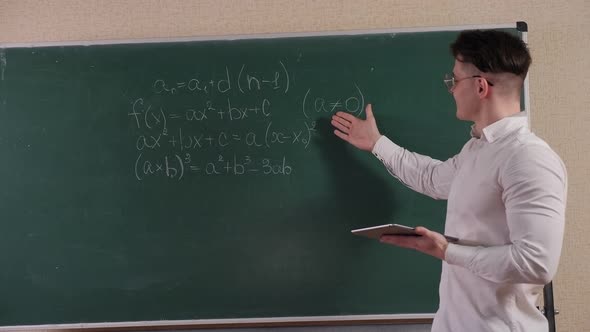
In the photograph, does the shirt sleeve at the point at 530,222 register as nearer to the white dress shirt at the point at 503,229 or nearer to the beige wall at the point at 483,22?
the white dress shirt at the point at 503,229

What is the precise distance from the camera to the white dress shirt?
53.4 inches

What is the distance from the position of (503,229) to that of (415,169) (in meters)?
0.55

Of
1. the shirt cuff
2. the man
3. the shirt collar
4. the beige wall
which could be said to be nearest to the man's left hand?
the man

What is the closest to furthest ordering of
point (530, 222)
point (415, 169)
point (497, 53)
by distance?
point (530, 222) → point (497, 53) → point (415, 169)

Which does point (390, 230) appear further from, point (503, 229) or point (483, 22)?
point (483, 22)

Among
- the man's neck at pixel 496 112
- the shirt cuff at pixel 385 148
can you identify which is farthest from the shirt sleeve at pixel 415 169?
the man's neck at pixel 496 112

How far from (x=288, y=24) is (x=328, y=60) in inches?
11.3

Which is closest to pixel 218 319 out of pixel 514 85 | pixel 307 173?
pixel 307 173

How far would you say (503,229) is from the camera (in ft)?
4.95

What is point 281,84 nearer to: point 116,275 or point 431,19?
point 431,19

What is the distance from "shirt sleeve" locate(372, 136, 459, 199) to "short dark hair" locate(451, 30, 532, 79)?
509 mm

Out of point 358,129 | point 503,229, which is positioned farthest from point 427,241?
point 358,129

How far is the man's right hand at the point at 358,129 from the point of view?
82.4 inches

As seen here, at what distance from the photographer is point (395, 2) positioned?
7.30ft
